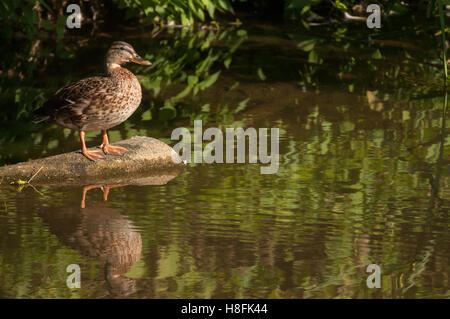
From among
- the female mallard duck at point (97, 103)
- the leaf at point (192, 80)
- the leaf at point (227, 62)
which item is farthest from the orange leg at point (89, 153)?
the leaf at point (227, 62)

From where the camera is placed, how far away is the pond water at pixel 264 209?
4633mm

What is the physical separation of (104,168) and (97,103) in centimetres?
51

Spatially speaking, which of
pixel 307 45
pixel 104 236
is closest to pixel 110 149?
pixel 104 236

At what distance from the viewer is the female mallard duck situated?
21.0ft

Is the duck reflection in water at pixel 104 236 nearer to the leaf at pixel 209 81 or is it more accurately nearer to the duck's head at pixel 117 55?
the duck's head at pixel 117 55

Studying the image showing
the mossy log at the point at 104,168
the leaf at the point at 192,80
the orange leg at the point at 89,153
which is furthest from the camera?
the leaf at the point at 192,80

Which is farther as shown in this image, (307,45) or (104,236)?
(307,45)

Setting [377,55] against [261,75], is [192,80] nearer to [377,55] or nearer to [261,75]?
[261,75]

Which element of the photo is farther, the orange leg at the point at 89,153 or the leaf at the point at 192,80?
the leaf at the point at 192,80

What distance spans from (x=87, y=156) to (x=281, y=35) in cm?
761

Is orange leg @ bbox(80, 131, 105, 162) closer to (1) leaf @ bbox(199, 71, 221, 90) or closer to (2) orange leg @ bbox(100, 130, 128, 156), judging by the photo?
(2) orange leg @ bbox(100, 130, 128, 156)

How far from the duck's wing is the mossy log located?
33cm

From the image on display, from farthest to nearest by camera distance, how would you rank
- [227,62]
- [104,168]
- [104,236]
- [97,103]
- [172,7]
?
1. [172,7]
2. [227,62]
3. [104,168]
4. [97,103]
5. [104,236]

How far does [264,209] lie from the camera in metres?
5.77
